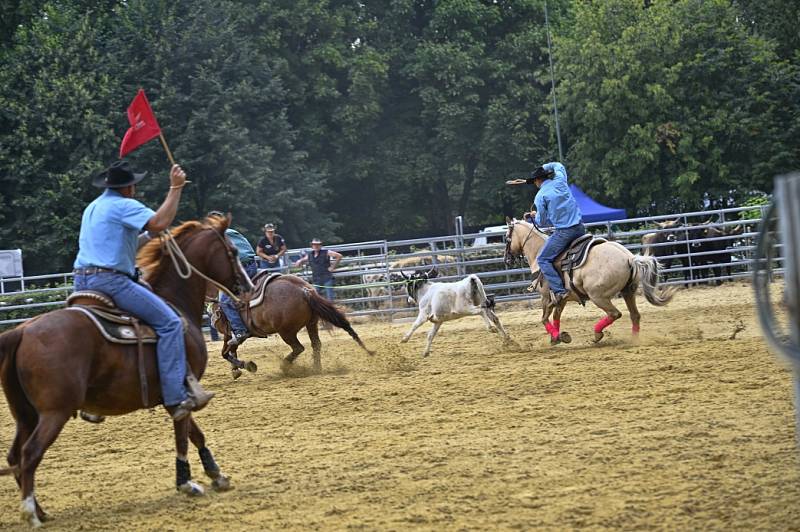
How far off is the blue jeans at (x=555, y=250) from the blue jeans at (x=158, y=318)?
25.5 ft

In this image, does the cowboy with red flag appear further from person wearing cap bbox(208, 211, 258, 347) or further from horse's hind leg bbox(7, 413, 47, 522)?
person wearing cap bbox(208, 211, 258, 347)

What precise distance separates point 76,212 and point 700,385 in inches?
1089

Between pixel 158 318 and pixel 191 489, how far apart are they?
1202mm

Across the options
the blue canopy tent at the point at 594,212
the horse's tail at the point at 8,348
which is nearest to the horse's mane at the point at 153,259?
the horse's tail at the point at 8,348

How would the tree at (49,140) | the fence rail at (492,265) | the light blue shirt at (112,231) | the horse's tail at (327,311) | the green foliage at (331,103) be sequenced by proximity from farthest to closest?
the green foliage at (331,103) → the tree at (49,140) → the fence rail at (492,265) → the horse's tail at (327,311) → the light blue shirt at (112,231)

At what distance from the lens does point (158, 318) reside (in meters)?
7.47

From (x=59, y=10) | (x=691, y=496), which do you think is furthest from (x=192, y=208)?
(x=691, y=496)

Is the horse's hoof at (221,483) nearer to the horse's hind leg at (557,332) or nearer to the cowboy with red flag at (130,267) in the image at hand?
the cowboy with red flag at (130,267)

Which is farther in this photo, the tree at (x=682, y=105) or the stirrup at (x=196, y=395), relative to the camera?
the tree at (x=682, y=105)

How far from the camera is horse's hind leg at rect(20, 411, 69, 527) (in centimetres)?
679

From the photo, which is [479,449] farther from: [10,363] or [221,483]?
[10,363]

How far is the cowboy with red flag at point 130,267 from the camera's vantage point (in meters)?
7.36

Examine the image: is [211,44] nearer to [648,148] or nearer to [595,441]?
[648,148]

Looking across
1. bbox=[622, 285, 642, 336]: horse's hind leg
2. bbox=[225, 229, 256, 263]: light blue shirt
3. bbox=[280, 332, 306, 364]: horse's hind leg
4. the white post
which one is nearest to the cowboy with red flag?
the white post
